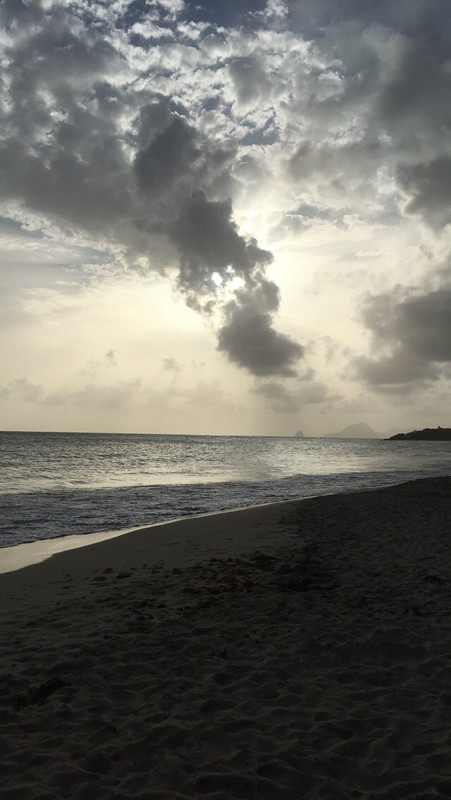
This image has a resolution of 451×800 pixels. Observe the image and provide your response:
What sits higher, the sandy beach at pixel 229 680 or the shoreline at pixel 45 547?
the sandy beach at pixel 229 680

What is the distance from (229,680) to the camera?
6.67 metres

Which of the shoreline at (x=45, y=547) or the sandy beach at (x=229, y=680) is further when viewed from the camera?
the shoreline at (x=45, y=547)

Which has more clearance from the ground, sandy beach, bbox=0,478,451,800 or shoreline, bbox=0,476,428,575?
sandy beach, bbox=0,478,451,800

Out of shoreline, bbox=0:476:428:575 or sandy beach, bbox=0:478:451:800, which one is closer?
sandy beach, bbox=0:478:451:800

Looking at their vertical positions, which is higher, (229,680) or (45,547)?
(229,680)

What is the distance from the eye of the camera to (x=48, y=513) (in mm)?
24250

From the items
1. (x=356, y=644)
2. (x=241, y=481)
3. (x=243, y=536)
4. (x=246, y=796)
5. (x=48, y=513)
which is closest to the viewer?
(x=246, y=796)

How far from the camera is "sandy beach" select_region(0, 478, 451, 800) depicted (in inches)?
191

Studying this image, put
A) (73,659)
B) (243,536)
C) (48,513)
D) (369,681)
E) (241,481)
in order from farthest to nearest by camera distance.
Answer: (241,481) < (48,513) < (243,536) < (73,659) < (369,681)

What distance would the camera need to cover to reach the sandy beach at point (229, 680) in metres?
4.84

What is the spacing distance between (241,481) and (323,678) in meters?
36.5

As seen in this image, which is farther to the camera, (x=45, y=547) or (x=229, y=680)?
(x=45, y=547)

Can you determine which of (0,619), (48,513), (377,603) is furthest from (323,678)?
(48,513)

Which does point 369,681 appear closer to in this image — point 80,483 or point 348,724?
point 348,724
